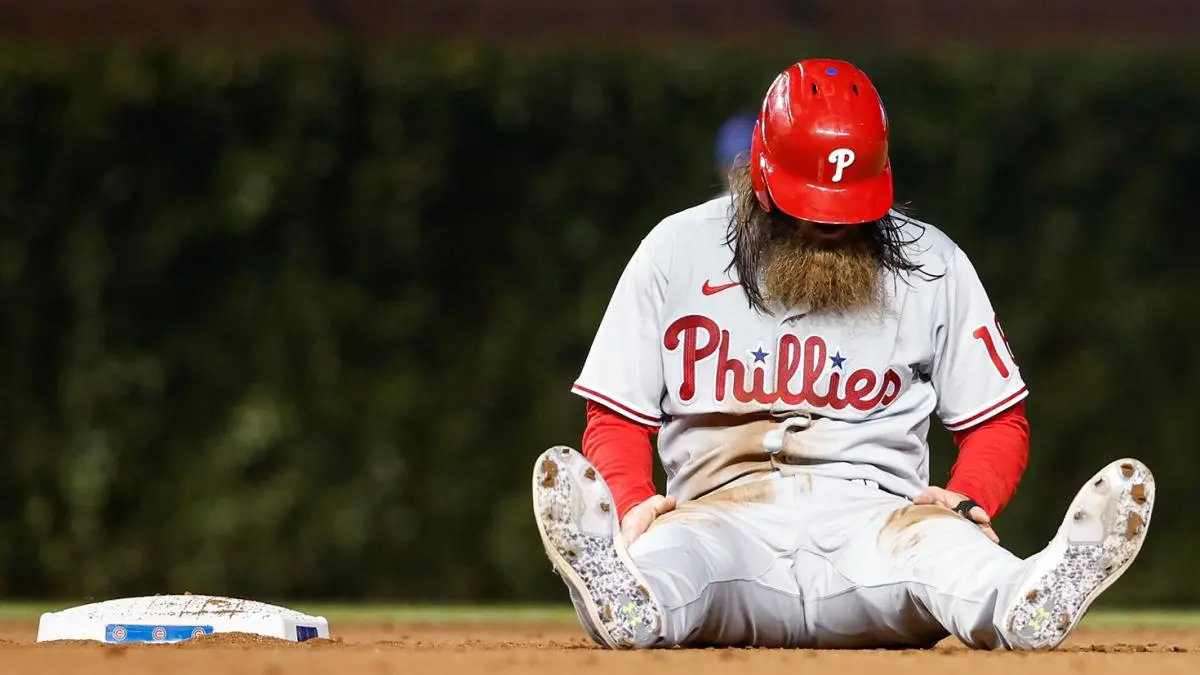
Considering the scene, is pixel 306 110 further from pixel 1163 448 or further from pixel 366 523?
pixel 1163 448

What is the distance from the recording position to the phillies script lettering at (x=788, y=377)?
4.17 metres

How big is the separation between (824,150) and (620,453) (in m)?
0.85

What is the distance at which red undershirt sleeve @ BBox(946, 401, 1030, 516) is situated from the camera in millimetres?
4180

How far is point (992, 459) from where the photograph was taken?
4.23 meters

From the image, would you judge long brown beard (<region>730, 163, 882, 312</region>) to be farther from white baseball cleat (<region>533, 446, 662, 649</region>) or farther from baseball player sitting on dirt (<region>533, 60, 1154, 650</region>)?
white baseball cleat (<region>533, 446, 662, 649</region>)

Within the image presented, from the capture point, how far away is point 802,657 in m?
3.52

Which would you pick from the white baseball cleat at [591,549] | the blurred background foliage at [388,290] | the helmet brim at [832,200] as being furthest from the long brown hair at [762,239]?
the blurred background foliage at [388,290]

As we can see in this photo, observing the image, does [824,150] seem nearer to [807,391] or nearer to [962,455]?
[807,391]

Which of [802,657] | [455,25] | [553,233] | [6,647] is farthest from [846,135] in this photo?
[455,25]

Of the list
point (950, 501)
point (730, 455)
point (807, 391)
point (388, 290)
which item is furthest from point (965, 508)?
point (388, 290)

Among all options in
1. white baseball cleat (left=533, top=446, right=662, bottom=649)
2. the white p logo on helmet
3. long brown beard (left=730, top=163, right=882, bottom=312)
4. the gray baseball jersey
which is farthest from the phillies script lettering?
white baseball cleat (left=533, top=446, right=662, bottom=649)

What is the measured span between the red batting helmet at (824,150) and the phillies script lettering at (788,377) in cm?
32

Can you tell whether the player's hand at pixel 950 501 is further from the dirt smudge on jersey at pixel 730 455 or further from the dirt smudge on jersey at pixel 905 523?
the dirt smudge on jersey at pixel 730 455

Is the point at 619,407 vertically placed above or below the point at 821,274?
below
